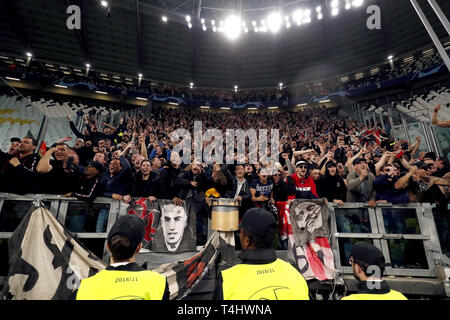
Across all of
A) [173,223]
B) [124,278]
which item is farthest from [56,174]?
[124,278]

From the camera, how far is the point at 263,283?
4.78ft

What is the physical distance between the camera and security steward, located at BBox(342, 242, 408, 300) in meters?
1.58

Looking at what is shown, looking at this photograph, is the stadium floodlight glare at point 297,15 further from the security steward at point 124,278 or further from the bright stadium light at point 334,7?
the security steward at point 124,278

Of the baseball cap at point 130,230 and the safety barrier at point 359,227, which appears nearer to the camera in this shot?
the baseball cap at point 130,230

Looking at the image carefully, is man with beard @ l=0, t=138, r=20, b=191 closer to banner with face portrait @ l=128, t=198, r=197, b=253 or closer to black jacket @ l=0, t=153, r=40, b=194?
black jacket @ l=0, t=153, r=40, b=194

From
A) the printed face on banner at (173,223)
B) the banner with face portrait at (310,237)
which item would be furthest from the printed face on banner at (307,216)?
the printed face on banner at (173,223)

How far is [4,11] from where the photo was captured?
15031mm

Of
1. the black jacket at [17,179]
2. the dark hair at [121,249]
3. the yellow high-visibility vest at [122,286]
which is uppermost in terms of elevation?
the black jacket at [17,179]

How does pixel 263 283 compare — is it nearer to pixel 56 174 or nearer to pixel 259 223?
pixel 259 223

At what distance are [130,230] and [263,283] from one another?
106 cm

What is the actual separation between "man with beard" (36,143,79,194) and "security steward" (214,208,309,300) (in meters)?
3.79

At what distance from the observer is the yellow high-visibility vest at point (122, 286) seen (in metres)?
1.42

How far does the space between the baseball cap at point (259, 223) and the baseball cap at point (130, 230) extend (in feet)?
2.73
